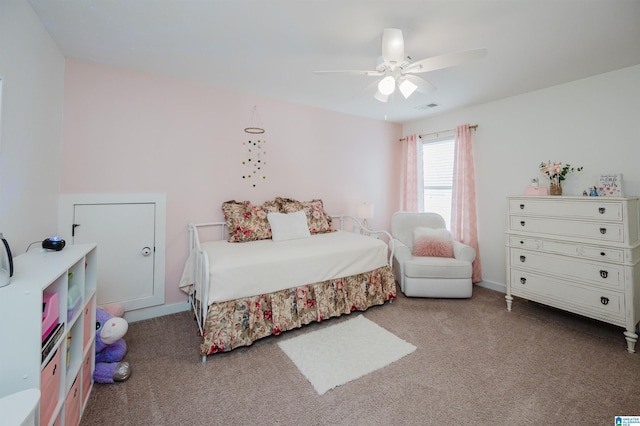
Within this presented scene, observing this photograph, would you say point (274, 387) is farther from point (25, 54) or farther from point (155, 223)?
point (25, 54)

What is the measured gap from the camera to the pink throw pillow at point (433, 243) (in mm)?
3379

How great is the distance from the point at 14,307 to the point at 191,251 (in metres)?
1.82

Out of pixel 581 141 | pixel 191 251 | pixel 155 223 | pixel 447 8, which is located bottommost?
pixel 191 251

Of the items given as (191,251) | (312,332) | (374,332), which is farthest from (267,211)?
(374,332)

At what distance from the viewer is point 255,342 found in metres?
2.27

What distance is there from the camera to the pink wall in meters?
2.41

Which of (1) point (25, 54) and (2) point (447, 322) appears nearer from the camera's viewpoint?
(1) point (25, 54)

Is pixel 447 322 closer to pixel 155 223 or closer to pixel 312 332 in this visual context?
pixel 312 332

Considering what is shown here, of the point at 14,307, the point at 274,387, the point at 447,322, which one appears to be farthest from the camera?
the point at 447,322

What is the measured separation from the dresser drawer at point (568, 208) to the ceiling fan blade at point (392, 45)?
6.69 ft

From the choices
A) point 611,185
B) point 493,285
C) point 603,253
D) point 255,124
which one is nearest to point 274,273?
point 255,124

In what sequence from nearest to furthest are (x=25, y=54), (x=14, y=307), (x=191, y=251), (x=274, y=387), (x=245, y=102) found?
(x=14, y=307), (x=25, y=54), (x=274, y=387), (x=191, y=251), (x=245, y=102)

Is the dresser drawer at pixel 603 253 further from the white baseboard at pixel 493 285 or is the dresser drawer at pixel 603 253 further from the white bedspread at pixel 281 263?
the white bedspread at pixel 281 263

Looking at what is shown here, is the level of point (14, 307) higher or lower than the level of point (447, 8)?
lower
